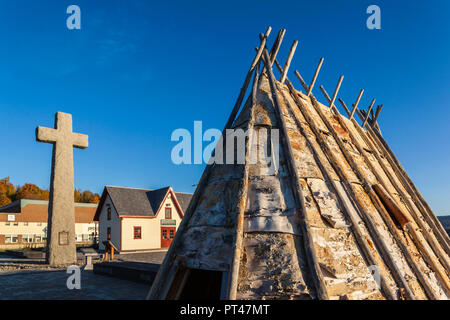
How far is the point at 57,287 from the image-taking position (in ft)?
31.4

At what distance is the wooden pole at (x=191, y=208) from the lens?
5453mm

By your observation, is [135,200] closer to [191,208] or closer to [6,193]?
[191,208]

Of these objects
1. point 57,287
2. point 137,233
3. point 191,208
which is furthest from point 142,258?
point 191,208

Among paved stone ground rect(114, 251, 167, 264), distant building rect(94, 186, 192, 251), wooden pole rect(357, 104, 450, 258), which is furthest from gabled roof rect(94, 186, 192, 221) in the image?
wooden pole rect(357, 104, 450, 258)

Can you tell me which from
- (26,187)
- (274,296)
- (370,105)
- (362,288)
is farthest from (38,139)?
(26,187)

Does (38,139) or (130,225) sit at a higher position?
(38,139)

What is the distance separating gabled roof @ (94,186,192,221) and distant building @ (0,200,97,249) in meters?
6.26

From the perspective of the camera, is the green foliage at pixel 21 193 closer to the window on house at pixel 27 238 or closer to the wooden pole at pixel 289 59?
the window on house at pixel 27 238

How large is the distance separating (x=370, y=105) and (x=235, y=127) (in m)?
10.4

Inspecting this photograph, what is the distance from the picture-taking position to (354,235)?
5469 mm

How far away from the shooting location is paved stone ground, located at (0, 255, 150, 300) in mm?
8477

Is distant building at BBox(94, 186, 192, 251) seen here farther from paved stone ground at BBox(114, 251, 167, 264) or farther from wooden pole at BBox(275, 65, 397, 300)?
wooden pole at BBox(275, 65, 397, 300)

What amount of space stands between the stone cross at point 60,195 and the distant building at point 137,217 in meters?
15.2
